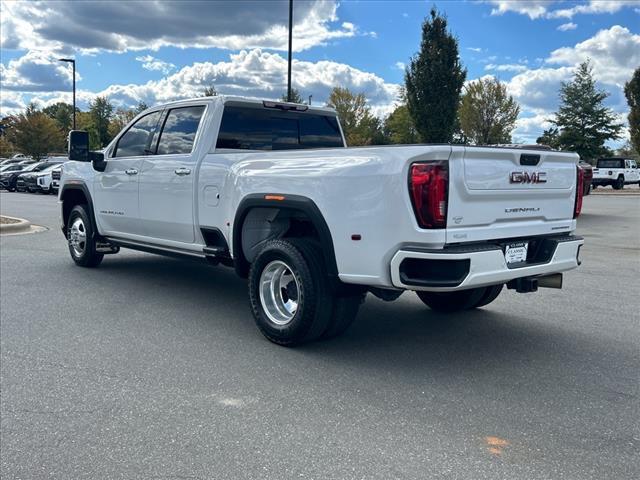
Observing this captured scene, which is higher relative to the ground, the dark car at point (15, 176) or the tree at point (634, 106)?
the tree at point (634, 106)

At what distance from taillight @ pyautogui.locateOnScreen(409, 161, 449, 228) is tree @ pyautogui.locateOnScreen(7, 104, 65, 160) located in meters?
55.1

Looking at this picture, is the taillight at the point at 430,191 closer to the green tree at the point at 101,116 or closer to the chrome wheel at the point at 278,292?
the chrome wheel at the point at 278,292

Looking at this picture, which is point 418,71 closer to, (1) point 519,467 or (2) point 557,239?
(2) point 557,239

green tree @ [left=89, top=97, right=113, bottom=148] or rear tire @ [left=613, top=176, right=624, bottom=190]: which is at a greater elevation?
green tree @ [left=89, top=97, right=113, bottom=148]

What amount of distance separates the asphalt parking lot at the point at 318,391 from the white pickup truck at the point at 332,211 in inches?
20.8

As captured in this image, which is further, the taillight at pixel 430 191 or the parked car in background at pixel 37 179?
the parked car in background at pixel 37 179

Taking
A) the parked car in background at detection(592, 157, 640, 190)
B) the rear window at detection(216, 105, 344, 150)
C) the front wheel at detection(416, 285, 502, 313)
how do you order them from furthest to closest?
the parked car in background at detection(592, 157, 640, 190) < the rear window at detection(216, 105, 344, 150) < the front wheel at detection(416, 285, 502, 313)

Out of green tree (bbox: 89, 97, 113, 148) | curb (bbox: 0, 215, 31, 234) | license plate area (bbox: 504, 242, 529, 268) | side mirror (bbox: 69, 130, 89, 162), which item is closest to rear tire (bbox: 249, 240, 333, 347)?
license plate area (bbox: 504, 242, 529, 268)

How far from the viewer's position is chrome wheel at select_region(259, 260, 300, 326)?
5094 millimetres

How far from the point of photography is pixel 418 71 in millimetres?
25031

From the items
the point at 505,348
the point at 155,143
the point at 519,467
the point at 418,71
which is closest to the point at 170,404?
the point at 519,467

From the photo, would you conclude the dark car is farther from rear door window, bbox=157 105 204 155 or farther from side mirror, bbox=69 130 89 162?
rear door window, bbox=157 105 204 155

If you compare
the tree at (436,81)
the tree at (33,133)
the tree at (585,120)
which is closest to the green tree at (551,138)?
the tree at (585,120)

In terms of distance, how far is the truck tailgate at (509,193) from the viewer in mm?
4090
